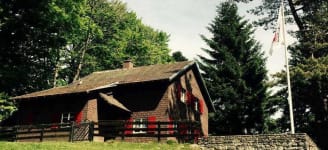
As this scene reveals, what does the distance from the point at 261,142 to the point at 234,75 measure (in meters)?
16.6

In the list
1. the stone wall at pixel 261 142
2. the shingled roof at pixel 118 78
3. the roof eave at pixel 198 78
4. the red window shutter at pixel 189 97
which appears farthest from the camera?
the red window shutter at pixel 189 97

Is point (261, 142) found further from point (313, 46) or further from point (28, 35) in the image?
point (28, 35)

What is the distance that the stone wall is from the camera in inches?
722

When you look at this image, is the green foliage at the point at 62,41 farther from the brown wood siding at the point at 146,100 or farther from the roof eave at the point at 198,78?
the roof eave at the point at 198,78

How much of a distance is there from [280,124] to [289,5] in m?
13.6

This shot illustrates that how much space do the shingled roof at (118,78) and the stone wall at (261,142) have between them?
283 inches

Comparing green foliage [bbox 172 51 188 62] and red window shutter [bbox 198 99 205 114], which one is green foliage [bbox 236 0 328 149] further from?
green foliage [bbox 172 51 188 62]

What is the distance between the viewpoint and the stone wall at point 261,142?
1834cm

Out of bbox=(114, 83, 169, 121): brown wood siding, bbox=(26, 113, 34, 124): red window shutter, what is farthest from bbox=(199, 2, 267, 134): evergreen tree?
bbox=(26, 113, 34, 124): red window shutter

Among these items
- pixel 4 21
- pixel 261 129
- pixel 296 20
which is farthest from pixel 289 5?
pixel 4 21

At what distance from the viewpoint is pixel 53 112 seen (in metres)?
27.2

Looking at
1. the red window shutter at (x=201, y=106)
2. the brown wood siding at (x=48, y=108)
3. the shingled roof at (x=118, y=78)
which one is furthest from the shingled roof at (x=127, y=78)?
the red window shutter at (x=201, y=106)

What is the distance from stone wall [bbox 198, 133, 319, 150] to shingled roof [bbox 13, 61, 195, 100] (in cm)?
718

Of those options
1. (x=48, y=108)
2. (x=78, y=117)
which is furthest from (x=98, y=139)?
(x=48, y=108)
